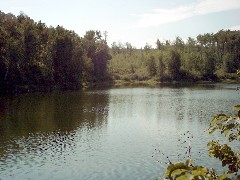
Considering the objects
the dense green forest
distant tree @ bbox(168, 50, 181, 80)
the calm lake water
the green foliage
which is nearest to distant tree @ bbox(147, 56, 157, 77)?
the dense green forest

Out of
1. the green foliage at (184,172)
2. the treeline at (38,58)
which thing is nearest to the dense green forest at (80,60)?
the treeline at (38,58)

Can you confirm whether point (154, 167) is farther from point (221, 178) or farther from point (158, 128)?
point (221, 178)

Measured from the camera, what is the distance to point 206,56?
159750 millimetres

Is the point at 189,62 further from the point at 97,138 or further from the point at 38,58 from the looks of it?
the point at 97,138

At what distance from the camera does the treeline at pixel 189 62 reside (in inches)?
5969

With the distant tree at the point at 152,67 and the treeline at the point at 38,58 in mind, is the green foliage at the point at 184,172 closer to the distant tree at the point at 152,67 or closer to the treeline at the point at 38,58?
the treeline at the point at 38,58

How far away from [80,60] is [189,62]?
2442 inches

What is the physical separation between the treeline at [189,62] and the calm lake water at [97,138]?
3214 inches

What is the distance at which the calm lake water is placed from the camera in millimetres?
28469

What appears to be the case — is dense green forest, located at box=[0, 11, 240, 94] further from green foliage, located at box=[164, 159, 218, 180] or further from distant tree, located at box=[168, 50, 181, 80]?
green foliage, located at box=[164, 159, 218, 180]

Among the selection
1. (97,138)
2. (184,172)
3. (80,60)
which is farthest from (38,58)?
(184,172)

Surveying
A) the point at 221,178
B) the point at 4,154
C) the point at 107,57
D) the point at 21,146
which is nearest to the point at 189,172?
the point at 221,178

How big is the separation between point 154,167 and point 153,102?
46.8 meters

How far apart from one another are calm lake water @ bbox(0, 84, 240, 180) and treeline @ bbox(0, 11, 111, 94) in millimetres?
25840
